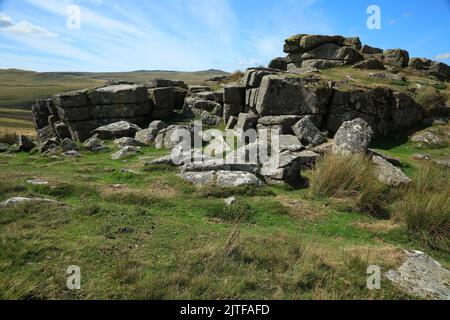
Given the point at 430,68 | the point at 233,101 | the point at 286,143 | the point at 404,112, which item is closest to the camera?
the point at 286,143

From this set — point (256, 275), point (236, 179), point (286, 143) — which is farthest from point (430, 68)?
point (256, 275)

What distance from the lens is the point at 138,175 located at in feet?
35.2

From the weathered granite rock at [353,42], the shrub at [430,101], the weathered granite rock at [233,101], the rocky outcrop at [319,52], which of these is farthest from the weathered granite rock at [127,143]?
the weathered granite rock at [353,42]

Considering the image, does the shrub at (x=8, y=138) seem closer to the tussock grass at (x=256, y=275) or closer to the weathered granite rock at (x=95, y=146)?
the weathered granite rock at (x=95, y=146)

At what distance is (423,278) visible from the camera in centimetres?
556

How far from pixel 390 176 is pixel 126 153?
944 cm

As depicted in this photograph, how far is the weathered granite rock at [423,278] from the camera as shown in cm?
522

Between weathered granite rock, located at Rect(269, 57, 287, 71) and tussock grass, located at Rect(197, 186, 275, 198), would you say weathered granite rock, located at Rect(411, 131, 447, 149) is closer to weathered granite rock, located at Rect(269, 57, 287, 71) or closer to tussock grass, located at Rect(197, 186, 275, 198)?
tussock grass, located at Rect(197, 186, 275, 198)

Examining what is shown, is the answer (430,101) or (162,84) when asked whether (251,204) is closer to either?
(430,101)

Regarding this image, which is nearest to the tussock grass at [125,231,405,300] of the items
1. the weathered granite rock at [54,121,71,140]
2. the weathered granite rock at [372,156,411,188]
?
the weathered granite rock at [372,156,411,188]

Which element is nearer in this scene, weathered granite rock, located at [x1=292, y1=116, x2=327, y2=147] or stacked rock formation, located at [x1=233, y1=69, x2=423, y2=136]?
weathered granite rock, located at [x1=292, y1=116, x2=327, y2=147]

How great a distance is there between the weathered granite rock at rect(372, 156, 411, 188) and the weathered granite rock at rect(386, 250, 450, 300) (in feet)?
11.4

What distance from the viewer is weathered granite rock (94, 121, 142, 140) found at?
18.0 m
